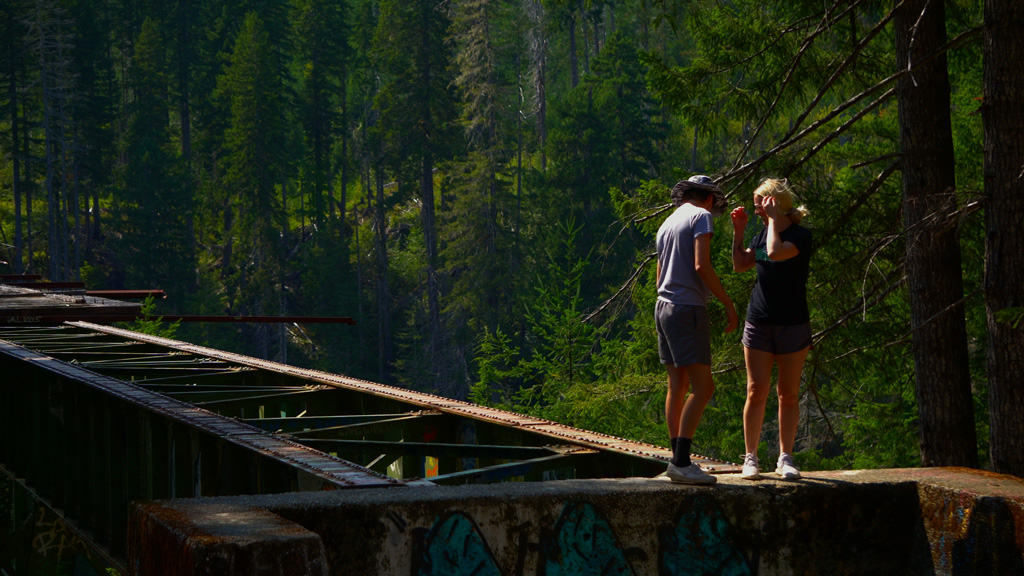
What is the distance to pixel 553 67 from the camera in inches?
3278

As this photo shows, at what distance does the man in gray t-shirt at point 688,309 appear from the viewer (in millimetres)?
5590

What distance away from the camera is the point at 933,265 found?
31.1ft

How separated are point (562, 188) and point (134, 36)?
38224 millimetres

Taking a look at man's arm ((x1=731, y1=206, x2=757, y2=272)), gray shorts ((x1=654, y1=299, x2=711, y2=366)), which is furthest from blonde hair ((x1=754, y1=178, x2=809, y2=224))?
gray shorts ((x1=654, y1=299, x2=711, y2=366))

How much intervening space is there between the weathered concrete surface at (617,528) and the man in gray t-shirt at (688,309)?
25 cm

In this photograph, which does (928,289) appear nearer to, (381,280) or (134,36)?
(381,280)

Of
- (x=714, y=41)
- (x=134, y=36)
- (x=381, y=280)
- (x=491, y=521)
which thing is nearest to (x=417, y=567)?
(x=491, y=521)

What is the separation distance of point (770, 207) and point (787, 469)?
1.28m

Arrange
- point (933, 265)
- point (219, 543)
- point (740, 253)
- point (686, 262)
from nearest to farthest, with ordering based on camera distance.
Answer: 1. point (219, 543)
2. point (686, 262)
3. point (740, 253)
4. point (933, 265)

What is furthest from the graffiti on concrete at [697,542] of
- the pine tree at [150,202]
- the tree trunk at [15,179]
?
the pine tree at [150,202]

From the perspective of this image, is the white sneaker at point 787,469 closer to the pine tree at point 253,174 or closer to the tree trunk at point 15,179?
the pine tree at point 253,174

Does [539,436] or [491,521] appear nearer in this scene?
[491,521]

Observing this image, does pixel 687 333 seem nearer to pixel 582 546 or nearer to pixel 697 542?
pixel 697 542

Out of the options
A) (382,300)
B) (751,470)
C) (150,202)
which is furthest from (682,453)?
(150,202)
